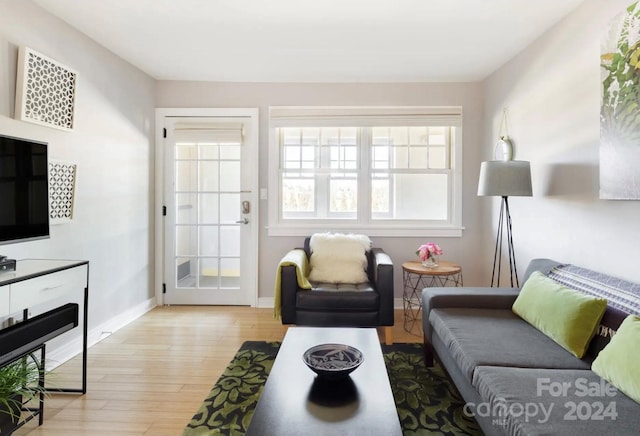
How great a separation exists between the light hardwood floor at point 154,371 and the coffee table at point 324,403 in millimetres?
726

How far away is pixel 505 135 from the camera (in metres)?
3.27

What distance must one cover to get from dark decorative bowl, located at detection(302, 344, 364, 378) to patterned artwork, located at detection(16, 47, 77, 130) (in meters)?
2.22

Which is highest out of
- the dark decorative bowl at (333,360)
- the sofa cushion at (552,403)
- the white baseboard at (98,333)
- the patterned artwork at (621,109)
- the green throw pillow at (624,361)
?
the patterned artwork at (621,109)

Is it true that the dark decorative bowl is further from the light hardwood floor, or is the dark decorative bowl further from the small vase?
the small vase

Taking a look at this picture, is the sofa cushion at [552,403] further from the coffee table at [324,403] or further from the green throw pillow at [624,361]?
the coffee table at [324,403]

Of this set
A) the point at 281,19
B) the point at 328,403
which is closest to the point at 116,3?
the point at 281,19

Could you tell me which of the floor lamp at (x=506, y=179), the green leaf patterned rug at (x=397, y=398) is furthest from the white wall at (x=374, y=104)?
the green leaf patterned rug at (x=397, y=398)

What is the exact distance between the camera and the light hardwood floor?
187 centimetres

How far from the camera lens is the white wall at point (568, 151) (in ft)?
6.70

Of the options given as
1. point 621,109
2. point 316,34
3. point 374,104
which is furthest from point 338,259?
point 621,109

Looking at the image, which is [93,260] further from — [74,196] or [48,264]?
[48,264]

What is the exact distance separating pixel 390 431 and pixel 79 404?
1.85 meters

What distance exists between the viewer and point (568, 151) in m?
2.40

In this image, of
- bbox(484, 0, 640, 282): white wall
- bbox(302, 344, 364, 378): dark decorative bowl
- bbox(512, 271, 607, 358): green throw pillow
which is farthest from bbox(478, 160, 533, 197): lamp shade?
bbox(302, 344, 364, 378): dark decorative bowl
